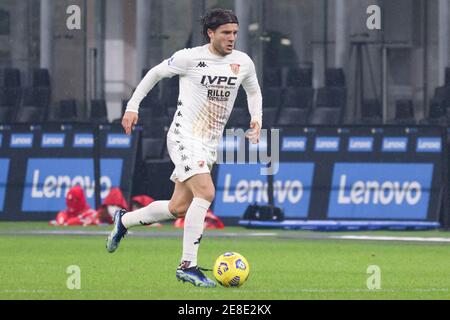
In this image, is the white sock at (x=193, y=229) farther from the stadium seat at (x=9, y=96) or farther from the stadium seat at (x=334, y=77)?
the stadium seat at (x=9, y=96)

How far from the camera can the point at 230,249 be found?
17000 millimetres

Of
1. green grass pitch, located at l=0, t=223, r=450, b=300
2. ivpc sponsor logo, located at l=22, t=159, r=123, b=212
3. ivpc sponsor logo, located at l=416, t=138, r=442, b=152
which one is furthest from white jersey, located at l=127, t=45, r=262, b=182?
ivpc sponsor logo, located at l=22, t=159, r=123, b=212

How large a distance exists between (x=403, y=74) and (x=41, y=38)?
22.4 feet

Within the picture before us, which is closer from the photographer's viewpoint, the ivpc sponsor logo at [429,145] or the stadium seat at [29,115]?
the ivpc sponsor logo at [429,145]

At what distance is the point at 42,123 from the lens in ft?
77.2

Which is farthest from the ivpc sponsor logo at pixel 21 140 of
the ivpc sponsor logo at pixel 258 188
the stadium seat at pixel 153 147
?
the ivpc sponsor logo at pixel 258 188

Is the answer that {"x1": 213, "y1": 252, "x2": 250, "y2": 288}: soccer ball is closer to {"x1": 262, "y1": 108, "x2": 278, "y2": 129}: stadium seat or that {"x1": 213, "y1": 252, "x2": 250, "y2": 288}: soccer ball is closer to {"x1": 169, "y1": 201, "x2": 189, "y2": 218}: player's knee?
{"x1": 169, "y1": 201, "x2": 189, "y2": 218}: player's knee

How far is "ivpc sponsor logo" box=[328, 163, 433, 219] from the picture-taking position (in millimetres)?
21469

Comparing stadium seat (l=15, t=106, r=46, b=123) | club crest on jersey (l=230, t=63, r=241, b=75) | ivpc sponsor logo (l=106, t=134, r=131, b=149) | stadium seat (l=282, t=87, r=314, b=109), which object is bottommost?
ivpc sponsor logo (l=106, t=134, r=131, b=149)

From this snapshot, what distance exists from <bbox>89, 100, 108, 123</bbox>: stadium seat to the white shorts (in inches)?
590

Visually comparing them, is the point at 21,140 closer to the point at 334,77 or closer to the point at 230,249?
the point at 334,77

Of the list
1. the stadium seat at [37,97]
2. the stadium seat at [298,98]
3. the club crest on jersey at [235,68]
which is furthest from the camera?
the stadium seat at [37,97]

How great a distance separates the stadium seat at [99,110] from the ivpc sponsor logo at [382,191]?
6442mm

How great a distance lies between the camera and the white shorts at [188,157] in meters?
11.9
